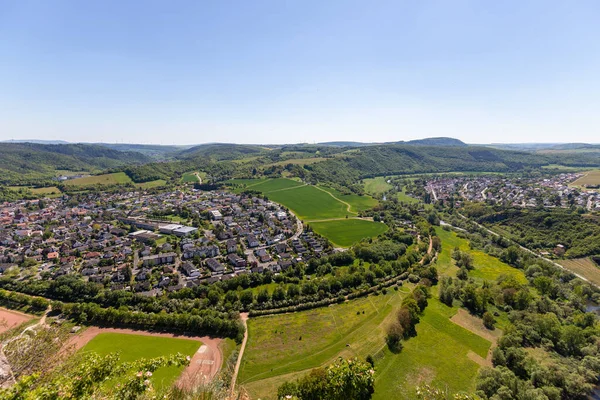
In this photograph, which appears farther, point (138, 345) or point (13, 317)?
point (13, 317)

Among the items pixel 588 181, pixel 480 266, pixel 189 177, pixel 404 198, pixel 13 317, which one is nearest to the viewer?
pixel 13 317

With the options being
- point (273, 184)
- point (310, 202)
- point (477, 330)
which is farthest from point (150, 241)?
point (273, 184)

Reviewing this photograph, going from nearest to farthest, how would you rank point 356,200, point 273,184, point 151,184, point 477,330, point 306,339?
point 306,339 → point 477,330 → point 356,200 → point 273,184 → point 151,184

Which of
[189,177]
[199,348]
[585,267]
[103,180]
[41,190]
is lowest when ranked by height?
[199,348]

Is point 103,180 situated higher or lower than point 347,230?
higher

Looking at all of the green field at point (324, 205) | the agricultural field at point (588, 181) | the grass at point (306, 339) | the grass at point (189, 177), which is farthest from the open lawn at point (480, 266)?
the grass at point (189, 177)

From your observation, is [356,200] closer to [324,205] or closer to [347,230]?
[324,205]

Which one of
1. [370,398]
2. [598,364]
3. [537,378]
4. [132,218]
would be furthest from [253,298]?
[132,218]

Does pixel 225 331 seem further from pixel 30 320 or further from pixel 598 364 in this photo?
pixel 598 364
